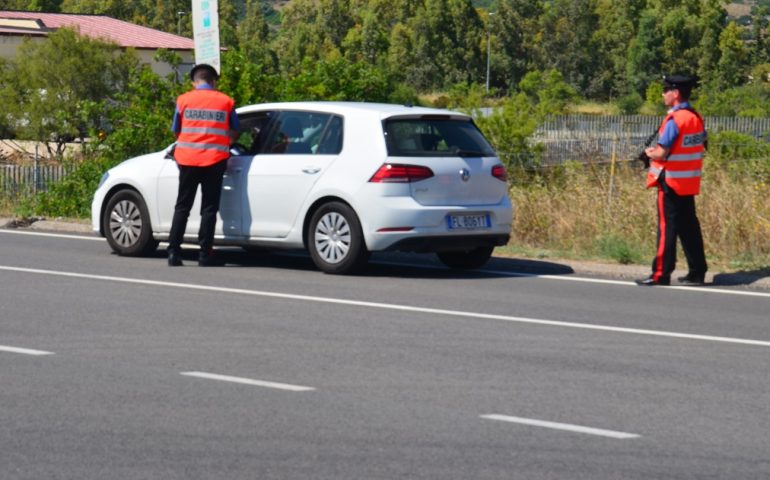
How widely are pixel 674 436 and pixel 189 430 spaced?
223 centimetres

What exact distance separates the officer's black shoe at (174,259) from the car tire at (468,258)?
2.51 m

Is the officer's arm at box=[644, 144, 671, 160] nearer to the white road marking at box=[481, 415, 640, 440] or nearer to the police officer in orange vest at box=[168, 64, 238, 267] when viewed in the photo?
the police officer in orange vest at box=[168, 64, 238, 267]

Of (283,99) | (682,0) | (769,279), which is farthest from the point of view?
(682,0)

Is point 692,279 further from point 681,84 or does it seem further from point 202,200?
point 202,200

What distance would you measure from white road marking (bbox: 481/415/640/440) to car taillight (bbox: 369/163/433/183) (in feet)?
19.3

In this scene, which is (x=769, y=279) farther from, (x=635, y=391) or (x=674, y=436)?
(x=674, y=436)

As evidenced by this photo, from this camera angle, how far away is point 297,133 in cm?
1395

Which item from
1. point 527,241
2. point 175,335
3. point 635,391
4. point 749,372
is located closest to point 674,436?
point 635,391

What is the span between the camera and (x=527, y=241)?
16.9 meters

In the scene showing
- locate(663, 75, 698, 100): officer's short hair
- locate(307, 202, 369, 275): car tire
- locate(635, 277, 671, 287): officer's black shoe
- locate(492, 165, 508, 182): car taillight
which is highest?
locate(663, 75, 698, 100): officer's short hair

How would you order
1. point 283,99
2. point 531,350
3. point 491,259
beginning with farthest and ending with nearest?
point 283,99 → point 491,259 → point 531,350

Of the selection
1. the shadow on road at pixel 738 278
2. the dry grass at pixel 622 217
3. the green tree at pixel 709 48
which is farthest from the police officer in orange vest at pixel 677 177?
the green tree at pixel 709 48

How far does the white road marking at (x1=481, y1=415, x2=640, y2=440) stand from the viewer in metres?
7.07

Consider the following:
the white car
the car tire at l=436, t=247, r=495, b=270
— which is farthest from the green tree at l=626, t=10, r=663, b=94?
the white car
